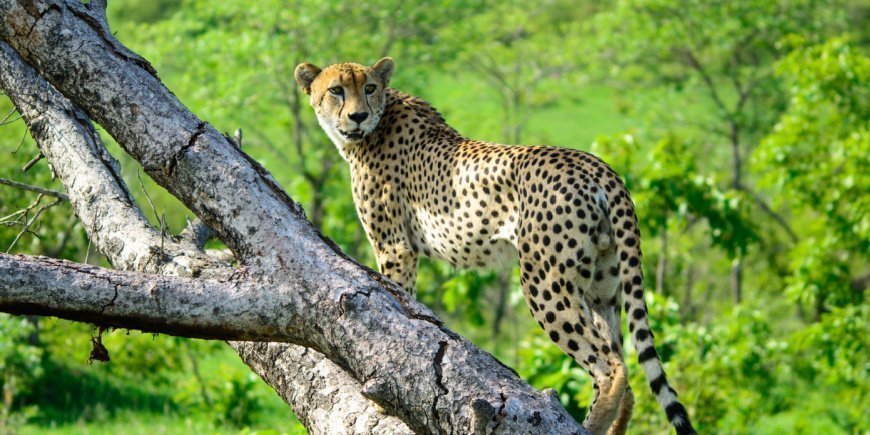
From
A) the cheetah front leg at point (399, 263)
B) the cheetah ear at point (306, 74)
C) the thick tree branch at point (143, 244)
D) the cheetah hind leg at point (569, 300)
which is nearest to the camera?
the thick tree branch at point (143, 244)

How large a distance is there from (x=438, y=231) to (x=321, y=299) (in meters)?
2.41

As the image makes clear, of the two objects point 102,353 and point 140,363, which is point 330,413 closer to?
point 102,353

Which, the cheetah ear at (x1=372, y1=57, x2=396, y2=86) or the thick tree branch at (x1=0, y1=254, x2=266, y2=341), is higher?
the cheetah ear at (x1=372, y1=57, x2=396, y2=86)

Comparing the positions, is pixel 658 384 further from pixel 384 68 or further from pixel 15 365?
pixel 15 365

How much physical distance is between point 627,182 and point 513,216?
340cm

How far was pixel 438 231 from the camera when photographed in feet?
19.1

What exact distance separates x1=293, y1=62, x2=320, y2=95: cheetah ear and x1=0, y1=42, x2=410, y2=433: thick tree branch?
5.64 ft

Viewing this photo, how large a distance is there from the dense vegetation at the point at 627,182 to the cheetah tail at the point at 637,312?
207 centimetres

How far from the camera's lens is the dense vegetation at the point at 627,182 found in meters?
9.24

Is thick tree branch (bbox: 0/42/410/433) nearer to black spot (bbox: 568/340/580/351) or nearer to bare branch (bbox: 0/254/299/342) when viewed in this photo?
bare branch (bbox: 0/254/299/342)

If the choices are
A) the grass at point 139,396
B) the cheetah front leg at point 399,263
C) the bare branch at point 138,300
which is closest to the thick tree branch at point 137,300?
the bare branch at point 138,300

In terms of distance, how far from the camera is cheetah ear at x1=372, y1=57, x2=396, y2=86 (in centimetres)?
637

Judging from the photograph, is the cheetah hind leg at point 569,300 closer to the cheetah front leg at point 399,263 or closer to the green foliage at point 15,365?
the cheetah front leg at point 399,263

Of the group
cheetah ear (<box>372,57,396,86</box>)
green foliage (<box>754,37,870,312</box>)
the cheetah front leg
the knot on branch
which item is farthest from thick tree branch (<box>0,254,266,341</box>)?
green foliage (<box>754,37,870,312</box>)
